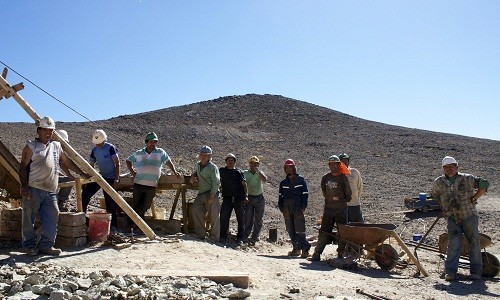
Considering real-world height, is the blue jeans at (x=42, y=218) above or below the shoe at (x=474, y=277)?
above

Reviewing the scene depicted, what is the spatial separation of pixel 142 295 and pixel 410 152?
96.5 ft

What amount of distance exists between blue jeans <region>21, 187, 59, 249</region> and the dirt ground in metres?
0.22

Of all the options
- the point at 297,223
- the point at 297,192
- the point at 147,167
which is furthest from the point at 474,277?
the point at 147,167

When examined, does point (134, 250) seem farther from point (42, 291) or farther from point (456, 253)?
point (456, 253)

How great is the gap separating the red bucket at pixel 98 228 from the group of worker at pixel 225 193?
705 millimetres

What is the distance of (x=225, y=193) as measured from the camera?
394 inches

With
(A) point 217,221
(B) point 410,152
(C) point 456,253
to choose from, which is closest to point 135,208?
(A) point 217,221

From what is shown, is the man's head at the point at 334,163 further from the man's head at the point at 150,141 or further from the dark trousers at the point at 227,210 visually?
the man's head at the point at 150,141

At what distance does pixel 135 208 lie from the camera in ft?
29.1

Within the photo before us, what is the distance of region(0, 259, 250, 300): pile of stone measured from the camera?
16.7 ft

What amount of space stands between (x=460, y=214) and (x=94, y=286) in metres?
5.27

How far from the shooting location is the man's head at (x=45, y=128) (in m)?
6.83

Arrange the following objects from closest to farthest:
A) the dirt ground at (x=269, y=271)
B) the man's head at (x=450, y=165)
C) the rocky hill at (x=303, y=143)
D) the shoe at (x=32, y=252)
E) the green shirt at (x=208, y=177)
Answer: the dirt ground at (x=269, y=271), the shoe at (x=32, y=252), the man's head at (x=450, y=165), the green shirt at (x=208, y=177), the rocky hill at (x=303, y=143)

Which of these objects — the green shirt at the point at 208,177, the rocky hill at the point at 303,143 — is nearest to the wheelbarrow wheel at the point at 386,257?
the green shirt at the point at 208,177
